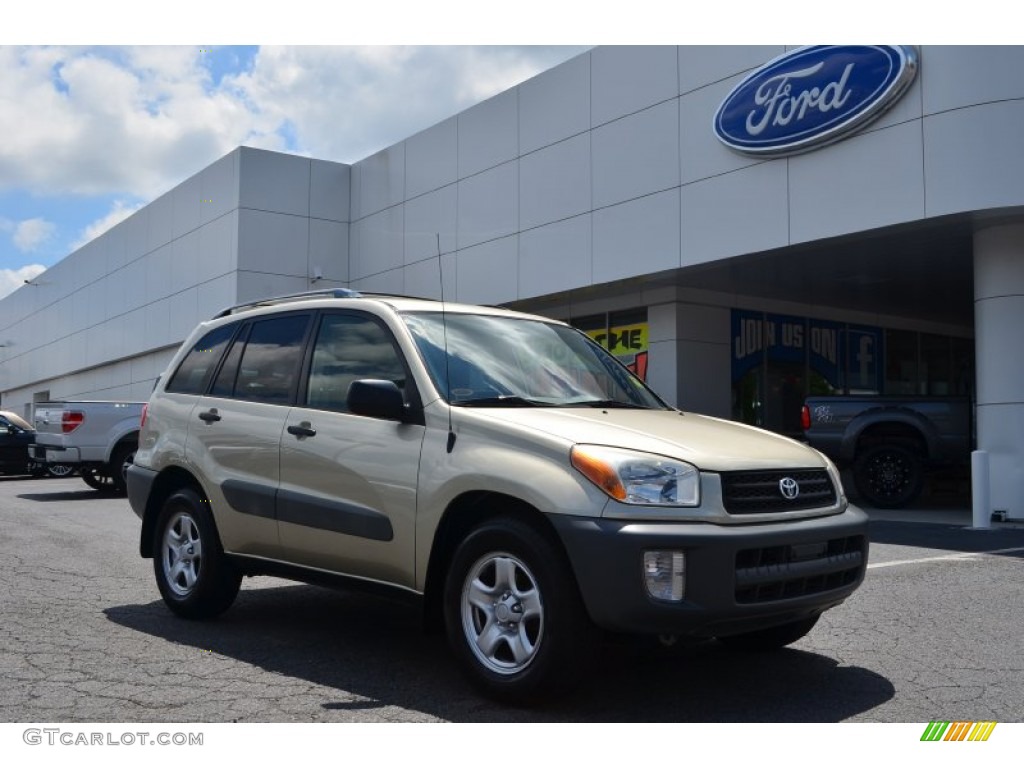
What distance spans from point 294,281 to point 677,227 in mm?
11836

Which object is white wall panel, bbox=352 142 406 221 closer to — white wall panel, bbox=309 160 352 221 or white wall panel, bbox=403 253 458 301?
white wall panel, bbox=309 160 352 221

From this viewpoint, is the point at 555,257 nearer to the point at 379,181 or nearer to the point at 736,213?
the point at 736,213

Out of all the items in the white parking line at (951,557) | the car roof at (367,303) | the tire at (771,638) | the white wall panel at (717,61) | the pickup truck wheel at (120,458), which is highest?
the white wall panel at (717,61)

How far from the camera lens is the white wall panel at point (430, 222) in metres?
21.3

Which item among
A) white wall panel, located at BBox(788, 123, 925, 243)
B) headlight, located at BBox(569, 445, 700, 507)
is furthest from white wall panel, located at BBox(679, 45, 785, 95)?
headlight, located at BBox(569, 445, 700, 507)

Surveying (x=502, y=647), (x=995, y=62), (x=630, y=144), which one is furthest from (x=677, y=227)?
(x=502, y=647)

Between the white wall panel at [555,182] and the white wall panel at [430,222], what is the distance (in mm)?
2292

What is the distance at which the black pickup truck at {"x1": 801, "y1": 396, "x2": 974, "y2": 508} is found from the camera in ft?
47.0

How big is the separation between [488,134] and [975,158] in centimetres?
1010

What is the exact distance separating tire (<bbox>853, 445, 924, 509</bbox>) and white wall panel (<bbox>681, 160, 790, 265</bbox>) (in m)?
3.23

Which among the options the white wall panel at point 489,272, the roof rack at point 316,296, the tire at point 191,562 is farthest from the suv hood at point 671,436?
the white wall panel at point 489,272

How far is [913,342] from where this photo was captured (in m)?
22.6

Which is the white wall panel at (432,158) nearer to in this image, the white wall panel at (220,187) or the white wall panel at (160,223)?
the white wall panel at (220,187)
